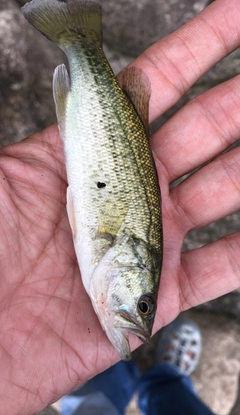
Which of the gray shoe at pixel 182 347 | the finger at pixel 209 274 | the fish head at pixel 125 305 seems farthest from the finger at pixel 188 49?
the gray shoe at pixel 182 347

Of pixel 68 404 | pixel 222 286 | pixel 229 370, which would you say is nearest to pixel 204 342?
pixel 229 370

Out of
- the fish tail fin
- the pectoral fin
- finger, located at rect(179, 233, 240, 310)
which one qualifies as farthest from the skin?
the fish tail fin

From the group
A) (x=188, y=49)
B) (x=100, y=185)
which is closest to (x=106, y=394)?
(x=100, y=185)

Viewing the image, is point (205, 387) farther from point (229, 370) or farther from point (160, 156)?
point (160, 156)

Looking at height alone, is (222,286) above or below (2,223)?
below

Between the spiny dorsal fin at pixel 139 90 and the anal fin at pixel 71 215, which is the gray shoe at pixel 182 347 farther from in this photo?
the spiny dorsal fin at pixel 139 90

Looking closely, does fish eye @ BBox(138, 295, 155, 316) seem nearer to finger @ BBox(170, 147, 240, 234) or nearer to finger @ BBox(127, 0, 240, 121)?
finger @ BBox(170, 147, 240, 234)

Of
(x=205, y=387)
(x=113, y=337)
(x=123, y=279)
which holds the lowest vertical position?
(x=205, y=387)
